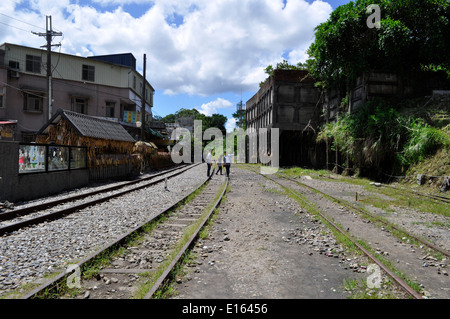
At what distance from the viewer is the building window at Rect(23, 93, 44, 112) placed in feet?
92.9

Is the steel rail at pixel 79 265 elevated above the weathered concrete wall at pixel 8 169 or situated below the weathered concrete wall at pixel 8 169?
below

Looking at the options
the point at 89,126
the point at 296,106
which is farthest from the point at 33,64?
the point at 296,106

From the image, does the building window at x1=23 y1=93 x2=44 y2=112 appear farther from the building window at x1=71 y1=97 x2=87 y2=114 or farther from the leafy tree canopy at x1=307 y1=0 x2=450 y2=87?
the leafy tree canopy at x1=307 y1=0 x2=450 y2=87

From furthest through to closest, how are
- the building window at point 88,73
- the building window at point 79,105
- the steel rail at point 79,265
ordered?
1. the building window at point 88,73
2. the building window at point 79,105
3. the steel rail at point 79,265

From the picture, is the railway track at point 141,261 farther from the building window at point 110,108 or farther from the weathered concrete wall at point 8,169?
the building window at point 110,108

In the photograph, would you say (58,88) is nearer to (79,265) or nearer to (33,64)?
(33,64)

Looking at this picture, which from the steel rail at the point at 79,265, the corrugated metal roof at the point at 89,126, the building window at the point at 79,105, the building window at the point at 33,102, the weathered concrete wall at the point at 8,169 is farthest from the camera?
the building window at the point at 79,105

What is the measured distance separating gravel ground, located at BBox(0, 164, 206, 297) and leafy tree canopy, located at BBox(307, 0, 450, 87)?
15.8 meters

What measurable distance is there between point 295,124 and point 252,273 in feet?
81.7

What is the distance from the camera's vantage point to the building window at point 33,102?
28312mm

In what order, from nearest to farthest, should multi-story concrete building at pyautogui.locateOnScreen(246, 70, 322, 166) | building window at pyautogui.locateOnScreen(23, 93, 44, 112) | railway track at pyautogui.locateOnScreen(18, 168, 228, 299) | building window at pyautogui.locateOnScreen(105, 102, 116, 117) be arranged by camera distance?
railway track at pyautogui.locateOnScreen(18, 168, 228, 299) < multi-story concrete building at pyautogui.locateOnScreen(246, 70, 322, 166) < building window at pyautogui.locateOnScreen(23, 93, 44, 112) < building window at pyautogui.locateOnScreen(105, 102, 116, 117)

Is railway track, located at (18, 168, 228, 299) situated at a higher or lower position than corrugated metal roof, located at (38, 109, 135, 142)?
lower

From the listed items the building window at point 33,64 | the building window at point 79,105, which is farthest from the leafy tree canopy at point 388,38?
the building window at point 33,64

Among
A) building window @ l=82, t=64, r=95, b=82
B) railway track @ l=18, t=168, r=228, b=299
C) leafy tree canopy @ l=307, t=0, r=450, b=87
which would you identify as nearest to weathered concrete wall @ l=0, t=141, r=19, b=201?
railway track @ l=18, t=168, r=228, b=299
